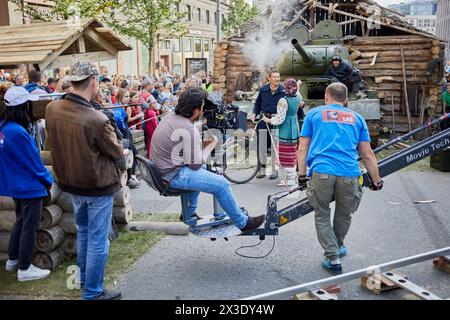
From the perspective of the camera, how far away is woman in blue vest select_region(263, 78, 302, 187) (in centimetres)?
845

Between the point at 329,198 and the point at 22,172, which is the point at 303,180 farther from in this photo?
the point at 22,172

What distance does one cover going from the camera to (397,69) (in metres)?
15.5

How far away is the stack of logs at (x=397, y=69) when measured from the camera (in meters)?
15.1

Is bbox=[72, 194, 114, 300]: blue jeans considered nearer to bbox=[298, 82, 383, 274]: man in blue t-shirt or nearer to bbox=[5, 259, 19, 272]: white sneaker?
bbox=[5, 259, 19, 272]: white sneaker

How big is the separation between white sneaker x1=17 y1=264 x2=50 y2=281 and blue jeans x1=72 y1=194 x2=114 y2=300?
0.87 metres

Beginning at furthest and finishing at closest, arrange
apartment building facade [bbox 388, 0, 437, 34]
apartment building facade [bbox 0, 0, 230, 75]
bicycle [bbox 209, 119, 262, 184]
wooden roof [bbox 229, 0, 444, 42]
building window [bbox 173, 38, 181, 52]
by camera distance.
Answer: apartment building facade [bbox 388, 0, 437, 34] < building window [bbox 173, 38, 181, 52] < apartment building facade [bbox 0, 0, 230, 75] < wooden roof [bbox 229, 0, 444, 42] < bicycle [bbox 209, 119, 262, 184]

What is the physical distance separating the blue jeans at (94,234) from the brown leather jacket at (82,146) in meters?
0.10

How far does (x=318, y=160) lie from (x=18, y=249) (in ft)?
9.88

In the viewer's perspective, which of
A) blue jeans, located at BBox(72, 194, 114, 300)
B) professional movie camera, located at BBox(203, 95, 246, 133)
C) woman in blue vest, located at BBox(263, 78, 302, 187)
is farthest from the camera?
woman in blue vest, located at BBox(263, 78, 302, 187)

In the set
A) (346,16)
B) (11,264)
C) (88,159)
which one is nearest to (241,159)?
(11,264)

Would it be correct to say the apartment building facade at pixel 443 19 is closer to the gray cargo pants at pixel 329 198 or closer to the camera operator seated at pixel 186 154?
the gray cargo pants at pixel 329 198

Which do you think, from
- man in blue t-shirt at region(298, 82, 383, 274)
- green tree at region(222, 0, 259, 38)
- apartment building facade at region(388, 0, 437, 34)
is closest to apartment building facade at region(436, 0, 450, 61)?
green tree at region(222, 0, 259, 38)
